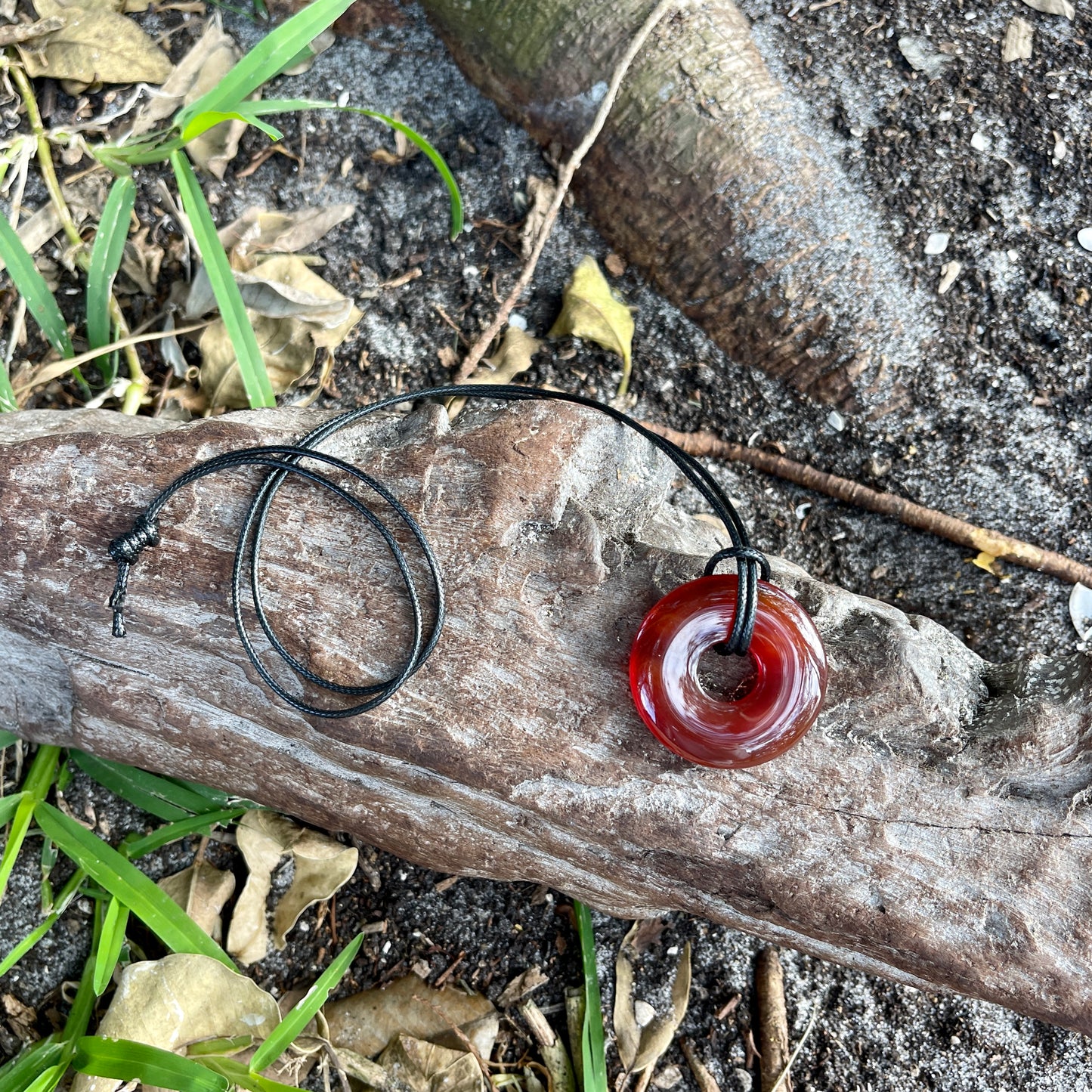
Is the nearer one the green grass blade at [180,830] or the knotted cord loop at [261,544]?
the knotted cord loop at [261,544]

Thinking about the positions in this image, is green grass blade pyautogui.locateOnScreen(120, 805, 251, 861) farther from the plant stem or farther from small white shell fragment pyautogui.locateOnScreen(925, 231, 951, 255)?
small white shell fragment pyautogui.locateOnScreen(925, 231, 951, 255)

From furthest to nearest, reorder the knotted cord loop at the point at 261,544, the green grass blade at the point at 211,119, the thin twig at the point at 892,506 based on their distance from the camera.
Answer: the thin twig at the point at 892,506 < the green grass blade at the point at 211,119 < the knotted cord loop at the point at 261,544

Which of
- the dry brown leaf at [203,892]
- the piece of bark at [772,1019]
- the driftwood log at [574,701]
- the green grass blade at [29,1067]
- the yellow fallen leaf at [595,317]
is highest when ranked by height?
the yellow fallen leaf at [595,317]

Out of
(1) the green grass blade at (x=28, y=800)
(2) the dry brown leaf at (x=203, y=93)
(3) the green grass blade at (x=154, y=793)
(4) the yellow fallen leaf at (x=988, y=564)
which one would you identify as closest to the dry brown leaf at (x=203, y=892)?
(3) the green grass blade at (x=154, y=793)

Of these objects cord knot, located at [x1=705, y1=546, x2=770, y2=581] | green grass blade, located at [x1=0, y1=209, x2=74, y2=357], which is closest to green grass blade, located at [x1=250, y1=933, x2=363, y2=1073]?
cord knot, located at [x1=705, y1=546, x2=770, y2=581]

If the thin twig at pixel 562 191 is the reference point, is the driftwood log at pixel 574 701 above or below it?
below

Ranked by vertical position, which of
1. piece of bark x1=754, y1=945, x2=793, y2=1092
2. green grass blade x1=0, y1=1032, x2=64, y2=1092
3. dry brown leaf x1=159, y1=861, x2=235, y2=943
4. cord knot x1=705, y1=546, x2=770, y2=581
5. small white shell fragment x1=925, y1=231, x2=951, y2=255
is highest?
small white shell fragment x1=925, y1=231, x2=951, y2=255

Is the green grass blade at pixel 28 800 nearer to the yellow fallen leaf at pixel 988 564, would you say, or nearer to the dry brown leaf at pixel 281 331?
the dry brown leaf at pixel 281 331
